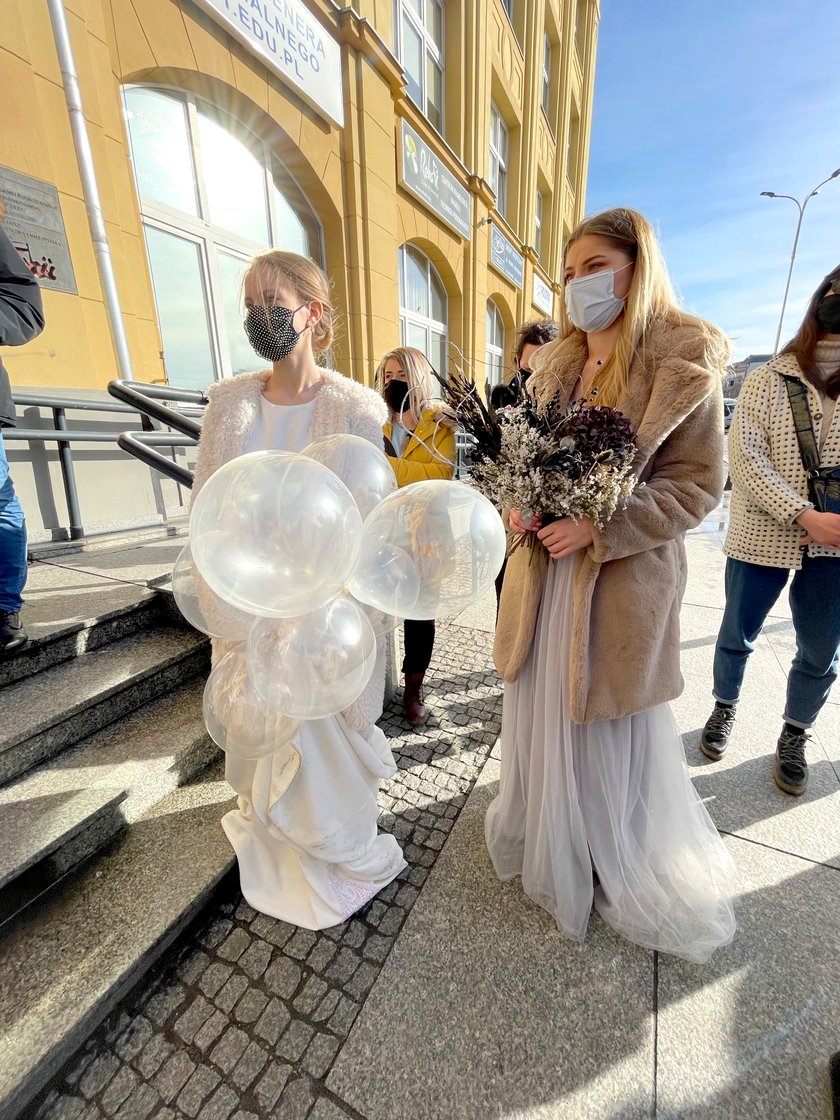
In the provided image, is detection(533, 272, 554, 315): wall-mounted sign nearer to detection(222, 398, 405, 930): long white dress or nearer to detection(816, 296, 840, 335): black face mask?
detection(816, 296, 840, 335): black face mask

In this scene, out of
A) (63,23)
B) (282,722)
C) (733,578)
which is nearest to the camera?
(282,722)

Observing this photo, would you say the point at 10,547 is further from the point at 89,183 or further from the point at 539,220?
the point at 539,220

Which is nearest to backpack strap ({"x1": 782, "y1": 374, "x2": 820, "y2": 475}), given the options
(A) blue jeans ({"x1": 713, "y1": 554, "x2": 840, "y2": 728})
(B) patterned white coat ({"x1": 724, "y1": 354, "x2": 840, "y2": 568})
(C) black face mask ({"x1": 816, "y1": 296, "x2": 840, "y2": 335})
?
(B) patterned white coat ({"x1": 724, "y1": 354, "x2": 840, "y2": 568})

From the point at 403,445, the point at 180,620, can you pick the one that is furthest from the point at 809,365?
the point at 180,620

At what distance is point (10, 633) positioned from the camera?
1815 millimetres

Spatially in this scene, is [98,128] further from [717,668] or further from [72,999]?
[717,668]

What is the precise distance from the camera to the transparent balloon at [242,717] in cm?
122

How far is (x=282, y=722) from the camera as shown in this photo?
4.07ft

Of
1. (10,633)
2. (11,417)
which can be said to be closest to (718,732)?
(10,633)

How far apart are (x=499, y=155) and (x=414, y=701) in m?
13.5

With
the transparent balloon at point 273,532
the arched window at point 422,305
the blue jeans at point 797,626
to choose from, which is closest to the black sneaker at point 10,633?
the transparent balloon at point 273,532

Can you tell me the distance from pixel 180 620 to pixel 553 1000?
2117 millimetres

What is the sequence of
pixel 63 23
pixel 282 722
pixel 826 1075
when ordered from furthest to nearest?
pixel 63 23
pixel 282 722
pixel 826 1075

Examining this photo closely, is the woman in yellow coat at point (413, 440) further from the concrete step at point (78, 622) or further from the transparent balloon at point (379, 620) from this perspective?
the concrete step at point (78, 622)
